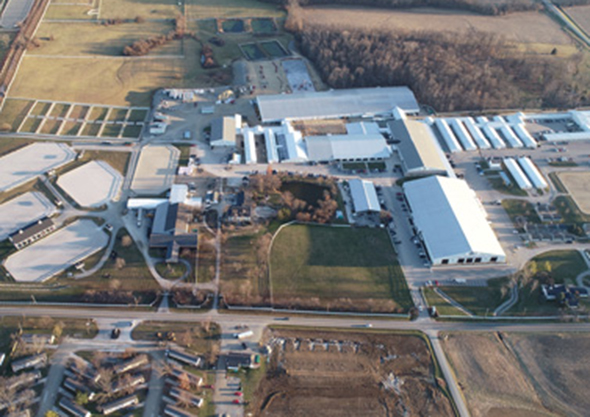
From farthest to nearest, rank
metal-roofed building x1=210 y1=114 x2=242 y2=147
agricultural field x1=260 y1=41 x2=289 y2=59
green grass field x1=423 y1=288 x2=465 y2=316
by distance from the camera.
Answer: agricultural field x1=260 y1=41 x2=289 y2=59 < metal-roofed building x1=210 y1=114 x2=242 y2=147 < green grass field x1=423 y1=288 x2=465 y2=316

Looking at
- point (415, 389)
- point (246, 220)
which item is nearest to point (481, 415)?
Result: point (415, 389)

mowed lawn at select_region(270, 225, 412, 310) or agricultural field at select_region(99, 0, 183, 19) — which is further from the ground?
agricultural field at select_region(99, 0, 183, 19)

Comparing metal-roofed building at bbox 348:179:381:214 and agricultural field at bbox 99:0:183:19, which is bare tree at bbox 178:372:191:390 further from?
agricultural field at bbox 99:0:183:19

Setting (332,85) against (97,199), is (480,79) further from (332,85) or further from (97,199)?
(97,199)

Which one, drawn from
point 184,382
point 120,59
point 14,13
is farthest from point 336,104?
point 14,13

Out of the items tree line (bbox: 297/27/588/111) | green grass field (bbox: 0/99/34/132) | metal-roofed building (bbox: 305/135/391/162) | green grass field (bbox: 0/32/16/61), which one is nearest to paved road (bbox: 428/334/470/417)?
metal-roofed building (bbox: 305/135/391/162)

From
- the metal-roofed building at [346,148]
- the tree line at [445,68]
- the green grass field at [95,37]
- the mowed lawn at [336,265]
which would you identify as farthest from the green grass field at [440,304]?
the green grass field at [95,37]
